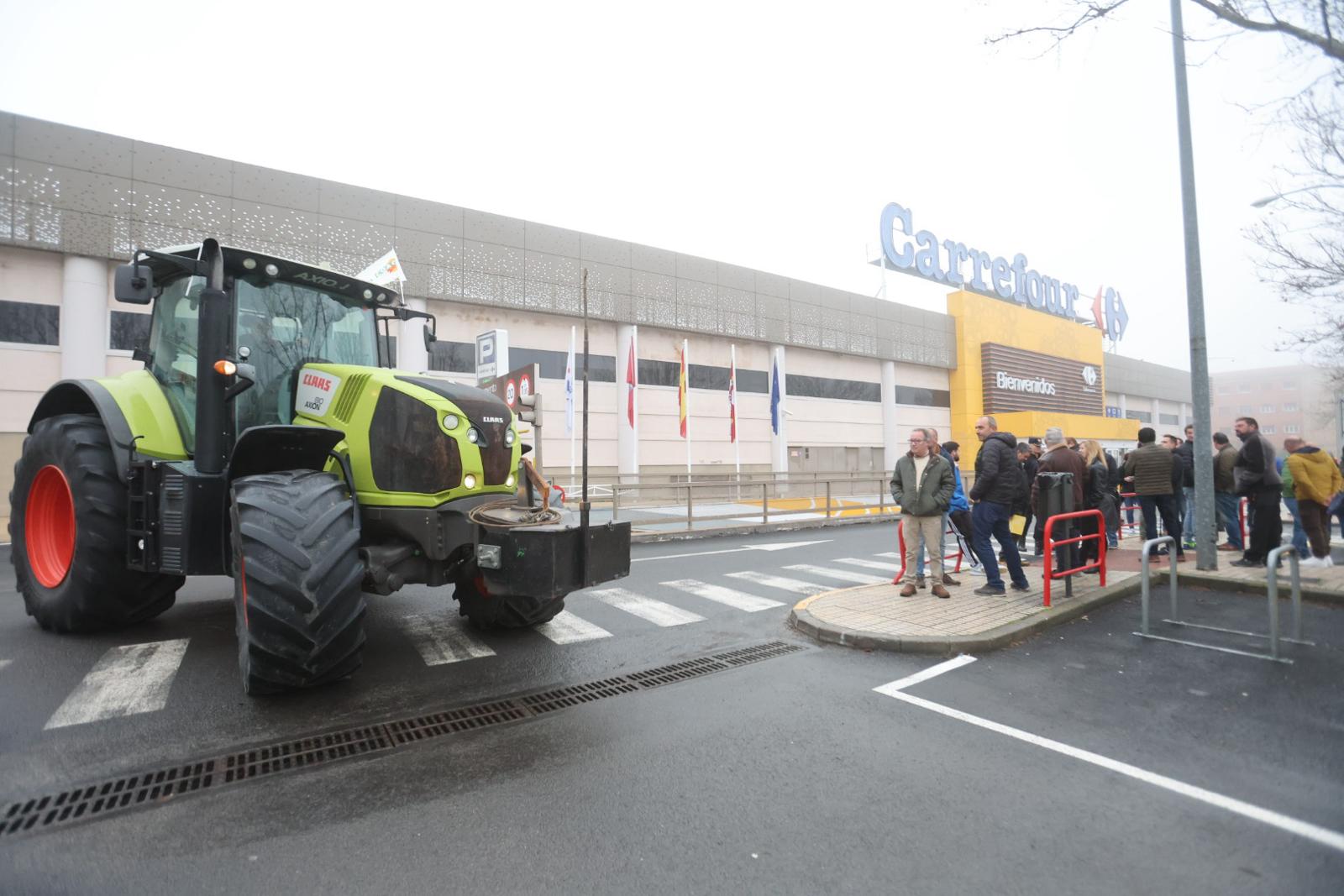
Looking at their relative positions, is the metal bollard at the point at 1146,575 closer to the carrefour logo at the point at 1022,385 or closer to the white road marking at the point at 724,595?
the white road marking at the point at 724,595

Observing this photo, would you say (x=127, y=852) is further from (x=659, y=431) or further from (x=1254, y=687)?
(x=659, y=431)

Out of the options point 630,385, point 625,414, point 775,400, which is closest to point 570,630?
point 630,385

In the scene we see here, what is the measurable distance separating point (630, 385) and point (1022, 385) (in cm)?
2814

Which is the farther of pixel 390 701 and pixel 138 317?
pixel 138 317

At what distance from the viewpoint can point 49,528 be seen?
596 cm

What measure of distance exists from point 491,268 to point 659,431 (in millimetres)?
8582

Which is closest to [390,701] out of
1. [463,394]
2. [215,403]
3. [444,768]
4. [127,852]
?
[444,768]

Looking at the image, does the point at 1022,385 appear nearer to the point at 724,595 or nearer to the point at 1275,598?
the point at 724,595

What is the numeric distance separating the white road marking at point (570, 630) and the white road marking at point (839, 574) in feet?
12.6

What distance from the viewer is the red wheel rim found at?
19.0 feet

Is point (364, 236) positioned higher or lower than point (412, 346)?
higher

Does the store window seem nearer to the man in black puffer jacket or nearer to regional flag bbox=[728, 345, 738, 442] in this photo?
regional flag bbox=[728, 345, 738, 442]

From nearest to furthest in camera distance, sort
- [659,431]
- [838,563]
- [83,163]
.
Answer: [838,563], [83,163], [659,431]

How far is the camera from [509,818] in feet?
9.39
